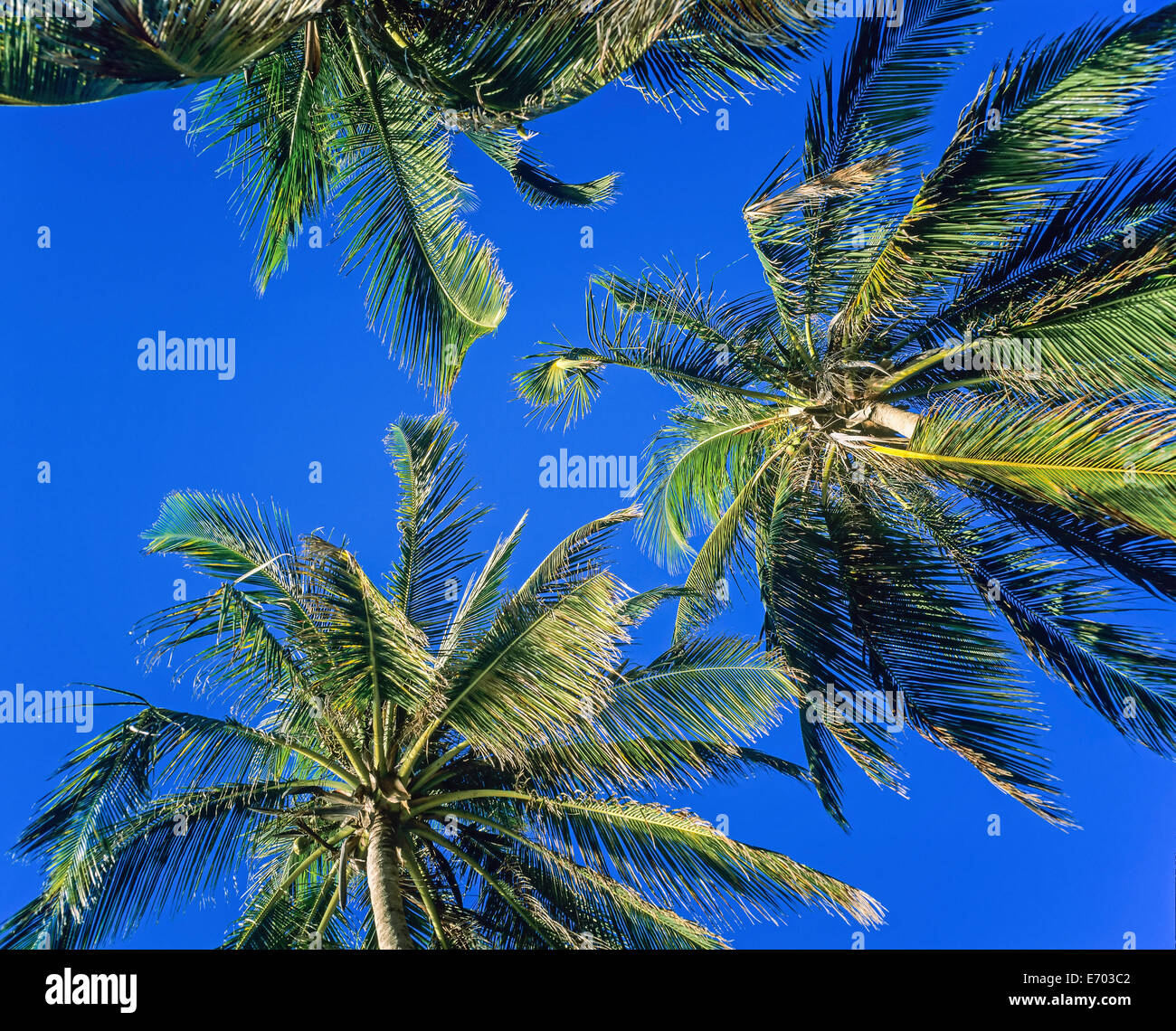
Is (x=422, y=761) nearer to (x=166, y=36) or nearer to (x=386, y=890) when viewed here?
(x=386, y=890)

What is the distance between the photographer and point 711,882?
22.5 feet

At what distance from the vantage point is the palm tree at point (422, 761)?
5.98 meters

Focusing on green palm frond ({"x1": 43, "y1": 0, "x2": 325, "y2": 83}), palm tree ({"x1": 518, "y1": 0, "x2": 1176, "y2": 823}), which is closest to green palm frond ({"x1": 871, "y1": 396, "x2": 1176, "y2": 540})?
palm tree ({"x1": 518, "y1": 0, "x2": 1176, "y2": 823})

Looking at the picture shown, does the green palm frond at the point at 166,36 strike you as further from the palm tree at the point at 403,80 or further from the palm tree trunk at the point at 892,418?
the palm tree trunk at the point at 892,418

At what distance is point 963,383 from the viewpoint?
7949 mm

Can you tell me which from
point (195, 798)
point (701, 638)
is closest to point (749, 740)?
point (701, 638)

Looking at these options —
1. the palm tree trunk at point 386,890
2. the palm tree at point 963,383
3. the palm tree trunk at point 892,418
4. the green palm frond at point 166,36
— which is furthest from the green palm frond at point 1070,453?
the palm tree trunk at point 386,890

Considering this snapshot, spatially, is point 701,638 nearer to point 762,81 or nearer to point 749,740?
point 749,740

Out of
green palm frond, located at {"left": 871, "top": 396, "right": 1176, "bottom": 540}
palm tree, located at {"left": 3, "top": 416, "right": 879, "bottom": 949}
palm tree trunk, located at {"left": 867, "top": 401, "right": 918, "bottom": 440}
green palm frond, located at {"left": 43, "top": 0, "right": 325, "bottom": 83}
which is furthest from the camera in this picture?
palm tree trunk, located at {"left": 867, "top": 401, "right": 918, "bottom": 440}

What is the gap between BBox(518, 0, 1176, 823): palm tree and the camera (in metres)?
6.11

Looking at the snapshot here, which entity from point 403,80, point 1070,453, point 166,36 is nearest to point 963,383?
point 1070,453

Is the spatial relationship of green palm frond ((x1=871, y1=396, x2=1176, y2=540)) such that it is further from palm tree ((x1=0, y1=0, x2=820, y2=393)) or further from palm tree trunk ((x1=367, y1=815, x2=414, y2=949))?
palm tree trunk ((x1=367, y1=815, x2=414, y2=949))

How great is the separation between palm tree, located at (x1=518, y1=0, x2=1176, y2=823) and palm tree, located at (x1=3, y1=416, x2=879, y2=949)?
3.57ft
